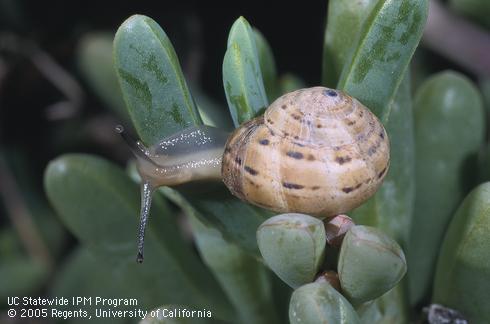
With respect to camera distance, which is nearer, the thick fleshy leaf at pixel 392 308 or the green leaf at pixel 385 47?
the green leaf at pixel 385 47

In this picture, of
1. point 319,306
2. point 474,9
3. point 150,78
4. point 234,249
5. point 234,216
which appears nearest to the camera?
point 319,306

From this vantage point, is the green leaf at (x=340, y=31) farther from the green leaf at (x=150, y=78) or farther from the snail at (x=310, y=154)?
the green leaf at (x=150, y=78)

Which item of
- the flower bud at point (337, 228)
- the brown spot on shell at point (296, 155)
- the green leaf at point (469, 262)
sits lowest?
the green leaf at point (469, 262)

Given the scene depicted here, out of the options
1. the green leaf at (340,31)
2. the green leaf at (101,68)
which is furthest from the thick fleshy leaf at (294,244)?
the green leaf at (101,68)

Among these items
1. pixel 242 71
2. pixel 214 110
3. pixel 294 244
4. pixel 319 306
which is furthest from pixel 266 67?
pixel 214 110

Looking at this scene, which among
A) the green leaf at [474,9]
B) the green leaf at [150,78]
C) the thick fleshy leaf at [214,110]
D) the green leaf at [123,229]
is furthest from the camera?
the thick fleshy leaf at [214,110]

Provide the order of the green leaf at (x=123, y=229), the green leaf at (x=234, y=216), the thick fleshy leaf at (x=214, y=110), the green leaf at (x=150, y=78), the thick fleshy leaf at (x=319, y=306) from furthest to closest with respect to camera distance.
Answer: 1. the thick fleshy leaf at (x=214, y=110)
2. the green leaf at (x=123, y=229)
3. the green leaf at (x=234, y=216)
4. the green leaf at (x=150, y=78)
5. the thick fleshy leaf at (x=319, y=306)

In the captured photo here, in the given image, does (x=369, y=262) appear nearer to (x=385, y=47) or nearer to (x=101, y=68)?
(x=385, y=47)

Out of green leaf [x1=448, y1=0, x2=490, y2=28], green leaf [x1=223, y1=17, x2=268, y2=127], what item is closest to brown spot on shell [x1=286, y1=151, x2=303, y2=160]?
green leaf [x1=223, y1=17, x2=268, y2=127]
